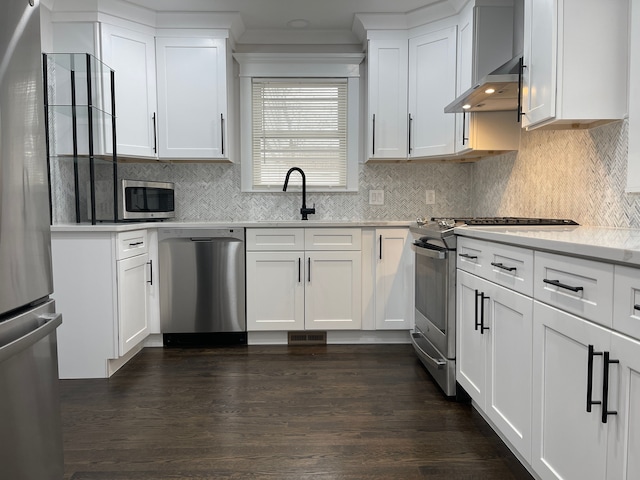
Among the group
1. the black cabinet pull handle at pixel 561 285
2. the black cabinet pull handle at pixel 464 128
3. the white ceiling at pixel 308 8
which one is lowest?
the black cabinet pull handle at pixel 561 285

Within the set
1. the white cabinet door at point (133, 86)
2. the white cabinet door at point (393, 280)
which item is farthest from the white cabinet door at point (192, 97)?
the white cabinet door at point (393, 280)

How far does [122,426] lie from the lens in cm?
214

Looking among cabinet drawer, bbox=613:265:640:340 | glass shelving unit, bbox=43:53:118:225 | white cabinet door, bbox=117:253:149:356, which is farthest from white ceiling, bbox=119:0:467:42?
cabinet drawer, bbox=613:265:640:340

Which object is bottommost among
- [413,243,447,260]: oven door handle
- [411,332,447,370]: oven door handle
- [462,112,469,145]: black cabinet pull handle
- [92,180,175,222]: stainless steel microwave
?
[411,332,447,370]: oven door handle

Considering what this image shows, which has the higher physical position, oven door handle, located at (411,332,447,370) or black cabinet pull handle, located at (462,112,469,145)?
black cabinet pull handle, located at (462,112,469,145)

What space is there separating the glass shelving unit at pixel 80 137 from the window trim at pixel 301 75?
1060mm

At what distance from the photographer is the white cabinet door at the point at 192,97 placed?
3510 mm

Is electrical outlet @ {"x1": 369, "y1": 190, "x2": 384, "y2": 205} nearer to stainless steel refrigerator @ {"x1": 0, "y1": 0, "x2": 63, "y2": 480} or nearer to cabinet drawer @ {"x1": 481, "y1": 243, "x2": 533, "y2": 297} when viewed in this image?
cabinet drawer @ {"x1": 481, "y1": 243, "x2": 533, "y2": 297}

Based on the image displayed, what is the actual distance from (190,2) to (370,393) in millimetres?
2935

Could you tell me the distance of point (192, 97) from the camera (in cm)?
354

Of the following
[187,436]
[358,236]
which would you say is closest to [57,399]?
[187,436]

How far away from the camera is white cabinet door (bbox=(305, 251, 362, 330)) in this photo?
3406 millimetres

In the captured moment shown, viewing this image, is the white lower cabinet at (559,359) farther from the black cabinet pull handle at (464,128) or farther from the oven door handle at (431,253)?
the black cabinet pull handle at (464,128)

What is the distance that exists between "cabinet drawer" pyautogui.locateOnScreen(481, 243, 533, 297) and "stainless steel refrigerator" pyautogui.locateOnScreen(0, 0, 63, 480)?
1.50m
